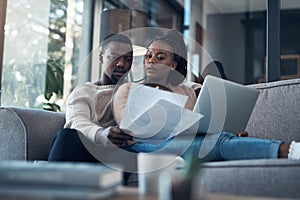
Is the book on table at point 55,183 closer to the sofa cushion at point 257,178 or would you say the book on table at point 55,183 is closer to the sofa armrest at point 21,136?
the sofa cushion at point 257,178

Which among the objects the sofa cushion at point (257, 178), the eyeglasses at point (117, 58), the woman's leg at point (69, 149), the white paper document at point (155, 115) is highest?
the eyeglasses at point (117, 58)

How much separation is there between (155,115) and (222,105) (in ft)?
1.01

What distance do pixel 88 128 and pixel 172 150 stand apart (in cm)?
36

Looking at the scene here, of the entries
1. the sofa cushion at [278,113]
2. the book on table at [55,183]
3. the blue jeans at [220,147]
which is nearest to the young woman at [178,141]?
the blue jeans at [220,147]

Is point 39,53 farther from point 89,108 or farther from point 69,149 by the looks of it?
point 69,149

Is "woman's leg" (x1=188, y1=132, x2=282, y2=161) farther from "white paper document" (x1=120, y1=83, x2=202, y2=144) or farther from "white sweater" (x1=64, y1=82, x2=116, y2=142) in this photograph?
"white sweater" (x1=64, y1=82, x2=116, y2=142)

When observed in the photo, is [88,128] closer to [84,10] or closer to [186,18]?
[84,10]

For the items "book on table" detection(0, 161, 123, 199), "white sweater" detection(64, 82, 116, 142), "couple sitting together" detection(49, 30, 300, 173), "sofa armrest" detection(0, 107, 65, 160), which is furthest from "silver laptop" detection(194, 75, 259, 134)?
"book on table" detection(0, 161, 123, 199)

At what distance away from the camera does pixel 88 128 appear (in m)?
1.71

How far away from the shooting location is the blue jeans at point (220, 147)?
4.87 feet

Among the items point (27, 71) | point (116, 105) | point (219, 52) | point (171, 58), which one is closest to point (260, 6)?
point (219, 52)

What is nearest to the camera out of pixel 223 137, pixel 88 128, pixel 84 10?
pixel 223 137

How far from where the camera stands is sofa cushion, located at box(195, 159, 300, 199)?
1249mm

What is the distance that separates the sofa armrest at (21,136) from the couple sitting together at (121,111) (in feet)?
0.45
